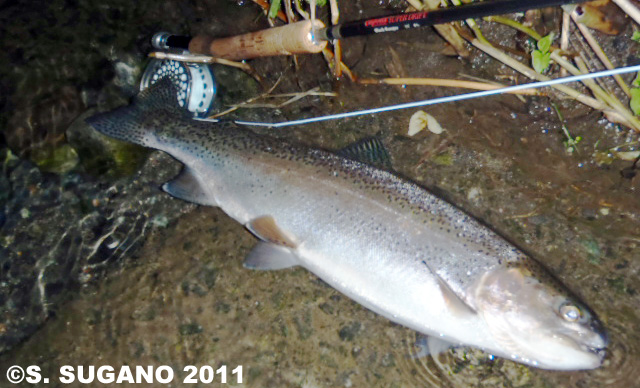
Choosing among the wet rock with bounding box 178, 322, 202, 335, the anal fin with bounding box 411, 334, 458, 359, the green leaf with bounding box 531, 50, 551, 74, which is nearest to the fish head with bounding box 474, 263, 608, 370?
the anal fin with bounding box 411, 334, 458, 359

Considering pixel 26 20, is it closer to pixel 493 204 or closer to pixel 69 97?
pixel 69 97

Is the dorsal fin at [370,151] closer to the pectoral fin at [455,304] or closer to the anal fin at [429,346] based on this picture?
the pectoral fin at [455,304]

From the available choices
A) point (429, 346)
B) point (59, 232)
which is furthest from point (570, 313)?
point (59, 232)

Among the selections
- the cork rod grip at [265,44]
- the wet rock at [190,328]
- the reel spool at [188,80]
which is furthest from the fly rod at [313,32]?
the wet rock at [190,328]

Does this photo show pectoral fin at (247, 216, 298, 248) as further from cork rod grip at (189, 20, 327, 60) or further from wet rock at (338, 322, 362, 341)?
cork rod grip at (189, 20, 327, 60)

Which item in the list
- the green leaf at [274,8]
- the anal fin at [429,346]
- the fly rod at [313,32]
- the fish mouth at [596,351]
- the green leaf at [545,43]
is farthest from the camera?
the green leaf at [274,8]

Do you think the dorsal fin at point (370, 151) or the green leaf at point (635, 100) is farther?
the green leaf at point (635, 100)

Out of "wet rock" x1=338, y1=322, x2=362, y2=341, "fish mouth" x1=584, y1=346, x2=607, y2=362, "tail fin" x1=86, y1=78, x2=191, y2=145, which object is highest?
"tail fin" x1=86, y1=78, x2=191, y2=145
